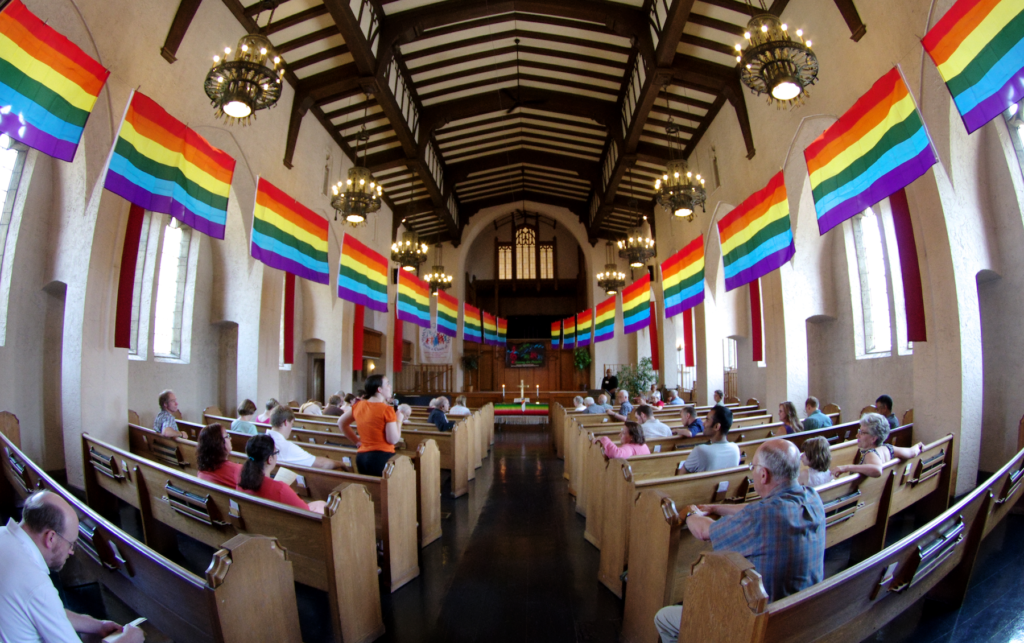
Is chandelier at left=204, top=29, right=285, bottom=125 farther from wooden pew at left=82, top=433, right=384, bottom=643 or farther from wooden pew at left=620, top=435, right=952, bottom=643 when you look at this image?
wooden pew at left=620, top=435, right=952, bottom=643

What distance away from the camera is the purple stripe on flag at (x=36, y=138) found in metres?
3.43

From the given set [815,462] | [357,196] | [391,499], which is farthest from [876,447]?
[357,196]

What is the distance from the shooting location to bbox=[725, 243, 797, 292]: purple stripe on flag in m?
6.42

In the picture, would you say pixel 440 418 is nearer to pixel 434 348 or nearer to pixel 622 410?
pixel 622 410

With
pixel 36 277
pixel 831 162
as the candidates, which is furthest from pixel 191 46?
pixel 831 162

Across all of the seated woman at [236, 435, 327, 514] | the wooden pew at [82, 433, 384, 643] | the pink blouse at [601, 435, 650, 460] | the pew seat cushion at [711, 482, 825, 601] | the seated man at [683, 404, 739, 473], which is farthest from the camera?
the pink blouse at [601, 435, 650, 460]

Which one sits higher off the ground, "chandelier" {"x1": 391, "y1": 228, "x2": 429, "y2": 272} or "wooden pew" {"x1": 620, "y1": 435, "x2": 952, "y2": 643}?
"chandelier" {"x1": 391, "y1": 228, "x2": 429, "y2": 272}

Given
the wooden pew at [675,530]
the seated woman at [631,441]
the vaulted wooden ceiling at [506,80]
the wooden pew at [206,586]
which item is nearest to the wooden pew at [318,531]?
the wooden pew at [206,586]

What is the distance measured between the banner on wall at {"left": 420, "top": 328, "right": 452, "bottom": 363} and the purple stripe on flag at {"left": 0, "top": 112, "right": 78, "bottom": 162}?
13.4m

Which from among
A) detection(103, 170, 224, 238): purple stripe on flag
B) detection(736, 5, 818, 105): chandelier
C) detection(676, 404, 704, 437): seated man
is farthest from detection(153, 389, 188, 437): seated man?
detection(736, 5, 818, 105): chandelier

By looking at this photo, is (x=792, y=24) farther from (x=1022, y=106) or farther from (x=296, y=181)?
(x=296, y=181)

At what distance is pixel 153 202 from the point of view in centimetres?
500

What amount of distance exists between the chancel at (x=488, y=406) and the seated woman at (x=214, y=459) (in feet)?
0.06

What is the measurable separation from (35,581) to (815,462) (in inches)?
125
